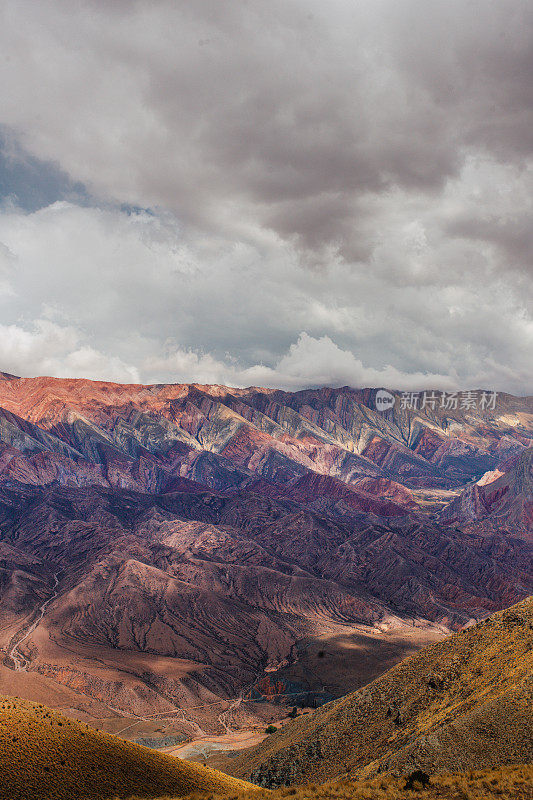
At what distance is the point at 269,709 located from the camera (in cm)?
13588

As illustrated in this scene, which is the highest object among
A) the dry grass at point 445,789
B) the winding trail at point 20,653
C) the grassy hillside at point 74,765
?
the dry grass at point 445,789

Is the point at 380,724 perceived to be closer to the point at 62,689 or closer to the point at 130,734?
the point at 130,734

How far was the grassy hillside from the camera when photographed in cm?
3922

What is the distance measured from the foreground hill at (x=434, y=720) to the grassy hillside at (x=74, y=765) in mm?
12263

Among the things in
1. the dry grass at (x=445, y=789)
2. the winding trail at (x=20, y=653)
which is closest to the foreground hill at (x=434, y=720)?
the dry grass at (x=445, y=789)

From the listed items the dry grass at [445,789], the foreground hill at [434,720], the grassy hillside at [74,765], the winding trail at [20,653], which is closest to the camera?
the dry grass at [445,789]

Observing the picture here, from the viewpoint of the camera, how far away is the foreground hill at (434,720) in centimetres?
4038

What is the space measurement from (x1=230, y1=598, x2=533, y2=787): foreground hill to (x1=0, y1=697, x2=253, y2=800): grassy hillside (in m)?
12.3

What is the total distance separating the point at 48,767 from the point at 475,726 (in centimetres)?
3336

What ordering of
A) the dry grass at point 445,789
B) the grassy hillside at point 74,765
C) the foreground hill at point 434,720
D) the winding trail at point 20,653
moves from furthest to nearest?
the winding trail at point 20,653, the foreground hill at point 434,720, the grassy hillside at point 74,765, the dry grass at point 445,789

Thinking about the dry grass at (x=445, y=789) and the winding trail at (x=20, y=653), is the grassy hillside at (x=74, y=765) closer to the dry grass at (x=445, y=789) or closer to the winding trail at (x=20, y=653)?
the dry grass at (x=445, y=789)

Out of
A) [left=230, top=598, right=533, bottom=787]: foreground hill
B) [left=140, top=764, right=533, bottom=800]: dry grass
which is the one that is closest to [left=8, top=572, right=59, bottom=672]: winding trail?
[left=230, top=598, right=533, bottom=787]: foreground hill

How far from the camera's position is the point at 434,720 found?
48875 millimetres

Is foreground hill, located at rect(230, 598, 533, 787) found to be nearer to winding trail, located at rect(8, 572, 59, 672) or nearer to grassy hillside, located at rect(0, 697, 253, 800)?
grassy hillside, located at rect(0, 697, 253, 800)
